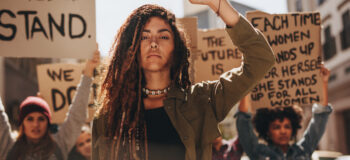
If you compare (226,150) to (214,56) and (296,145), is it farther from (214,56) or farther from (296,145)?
(214,56)

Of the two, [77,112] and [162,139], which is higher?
[162,139]

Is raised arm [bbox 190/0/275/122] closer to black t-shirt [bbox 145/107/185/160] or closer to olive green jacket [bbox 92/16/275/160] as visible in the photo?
olive green jacket [bbox 92/16/275/160]

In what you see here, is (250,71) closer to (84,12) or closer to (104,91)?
(104,91)

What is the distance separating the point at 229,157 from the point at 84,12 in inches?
73.6

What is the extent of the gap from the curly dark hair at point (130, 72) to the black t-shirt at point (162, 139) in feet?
0.24

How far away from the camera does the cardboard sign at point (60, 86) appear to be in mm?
3579

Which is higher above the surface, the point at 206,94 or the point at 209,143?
the point at 206,94

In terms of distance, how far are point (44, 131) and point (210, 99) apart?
1.74 metres

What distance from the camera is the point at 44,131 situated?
3.02 m

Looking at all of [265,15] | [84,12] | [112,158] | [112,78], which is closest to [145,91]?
[112,78]

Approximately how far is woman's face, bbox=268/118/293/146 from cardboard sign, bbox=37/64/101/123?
1642mm

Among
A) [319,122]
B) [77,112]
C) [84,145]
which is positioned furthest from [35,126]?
[319,122]

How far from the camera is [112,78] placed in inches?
74.5

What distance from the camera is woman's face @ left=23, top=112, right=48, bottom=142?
9.71 feet
